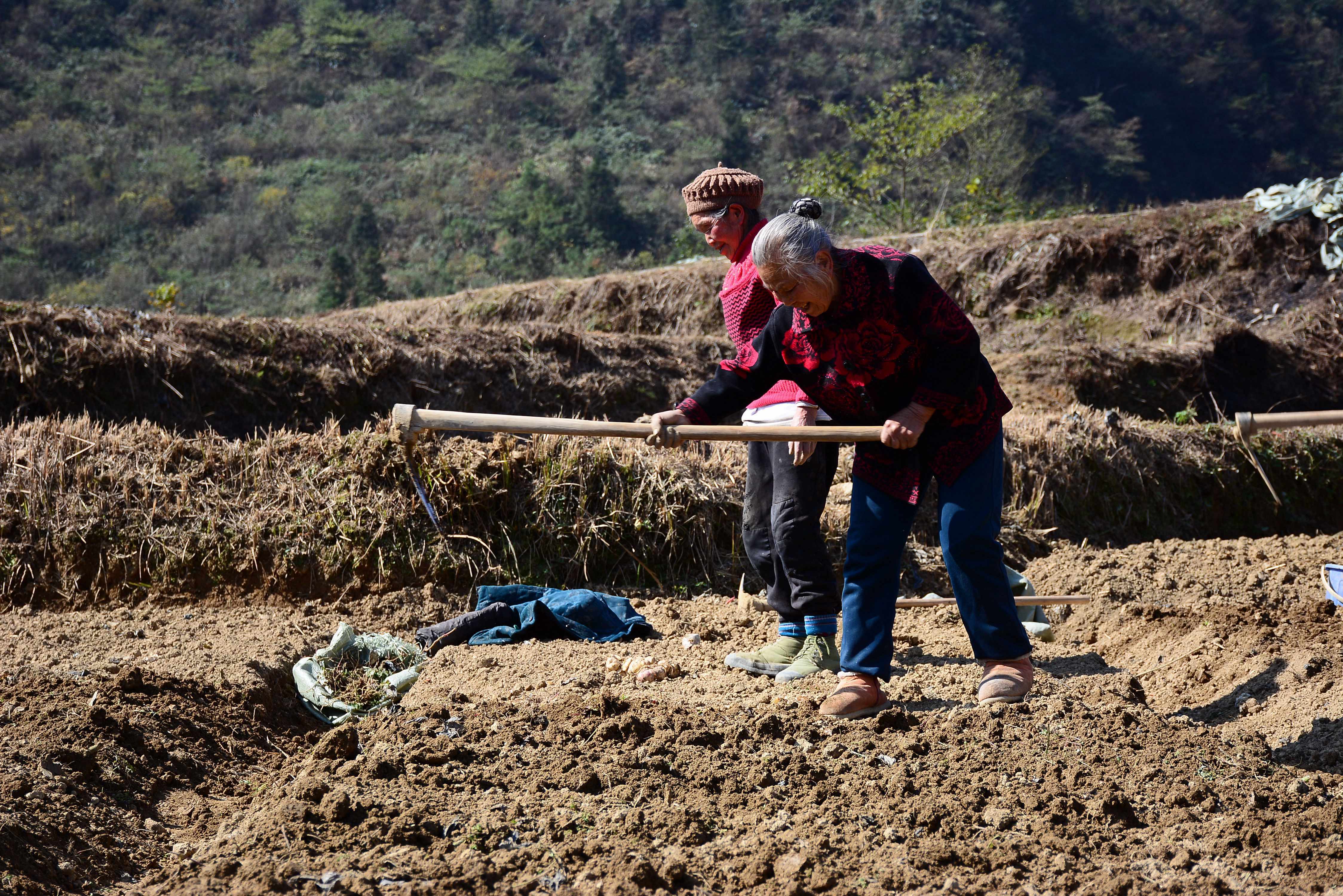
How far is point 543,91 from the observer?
41031 mm

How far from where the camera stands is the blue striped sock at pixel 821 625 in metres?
3.91

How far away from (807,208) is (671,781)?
1831 mm

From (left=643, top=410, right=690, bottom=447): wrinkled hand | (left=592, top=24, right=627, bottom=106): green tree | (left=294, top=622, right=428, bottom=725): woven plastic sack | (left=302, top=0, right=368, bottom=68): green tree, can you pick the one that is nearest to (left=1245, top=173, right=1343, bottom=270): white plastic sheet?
(left=643, top=410, right=690, bottom=447): wrinkled hand

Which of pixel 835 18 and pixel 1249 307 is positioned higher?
pixel 835 18

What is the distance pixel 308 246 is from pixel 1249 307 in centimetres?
2626

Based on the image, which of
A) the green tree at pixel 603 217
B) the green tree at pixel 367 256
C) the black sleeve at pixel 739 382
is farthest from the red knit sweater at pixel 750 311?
the green tree at pixel 603 217

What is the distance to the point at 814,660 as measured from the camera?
3859 millimetres

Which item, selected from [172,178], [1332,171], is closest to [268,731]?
[172,178]

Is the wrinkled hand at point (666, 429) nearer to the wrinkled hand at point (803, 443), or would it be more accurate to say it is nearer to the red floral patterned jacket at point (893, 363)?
the red floral patterned jacket at point (893, 363)

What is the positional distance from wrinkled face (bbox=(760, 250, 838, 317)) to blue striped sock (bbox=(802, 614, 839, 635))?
1.26 m

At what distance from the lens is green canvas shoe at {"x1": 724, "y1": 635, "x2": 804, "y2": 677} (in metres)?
3.96

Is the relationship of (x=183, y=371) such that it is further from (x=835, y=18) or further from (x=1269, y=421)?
(x=835, y=18)

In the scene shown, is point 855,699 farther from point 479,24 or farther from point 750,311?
point 479,24

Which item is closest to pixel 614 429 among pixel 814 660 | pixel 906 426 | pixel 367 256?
pixel 906 426
